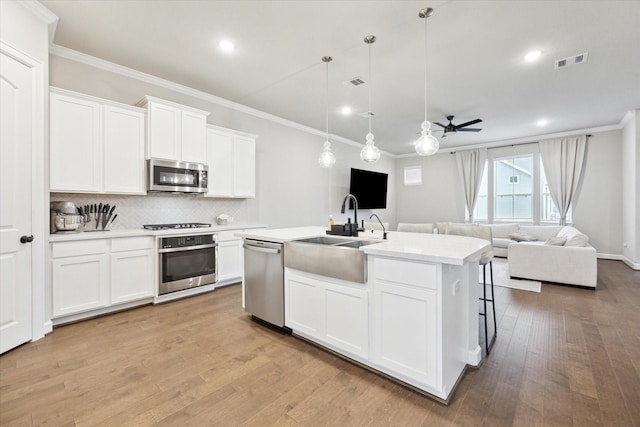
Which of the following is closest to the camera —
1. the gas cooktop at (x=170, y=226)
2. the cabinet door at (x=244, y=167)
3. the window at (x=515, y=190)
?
the gas cooktop at (x=170, y=226)

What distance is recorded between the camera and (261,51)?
320 cm

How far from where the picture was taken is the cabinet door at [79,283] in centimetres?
282

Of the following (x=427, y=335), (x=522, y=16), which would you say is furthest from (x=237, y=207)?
(x=522, y=16)

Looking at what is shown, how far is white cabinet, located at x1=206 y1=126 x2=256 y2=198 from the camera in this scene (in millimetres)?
4266

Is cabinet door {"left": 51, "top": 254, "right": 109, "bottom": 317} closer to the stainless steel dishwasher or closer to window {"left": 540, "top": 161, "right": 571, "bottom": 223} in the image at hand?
the stainless steel dishwasher

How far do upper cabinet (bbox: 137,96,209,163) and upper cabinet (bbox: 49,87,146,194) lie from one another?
13 centimetres

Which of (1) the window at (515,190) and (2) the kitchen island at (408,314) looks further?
(1) the window at (515,190)

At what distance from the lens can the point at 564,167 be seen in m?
6.57

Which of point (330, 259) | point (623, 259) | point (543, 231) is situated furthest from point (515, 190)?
point (330, 259)

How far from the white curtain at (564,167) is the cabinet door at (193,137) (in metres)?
7.56

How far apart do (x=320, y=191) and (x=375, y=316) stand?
476 cm

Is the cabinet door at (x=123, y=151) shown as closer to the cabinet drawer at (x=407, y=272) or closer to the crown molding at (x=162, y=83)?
the crown molding at (x=162, y=83)

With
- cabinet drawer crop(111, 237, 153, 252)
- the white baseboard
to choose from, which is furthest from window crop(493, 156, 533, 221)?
cabinet drawer crop(111, 237, 153, 252)

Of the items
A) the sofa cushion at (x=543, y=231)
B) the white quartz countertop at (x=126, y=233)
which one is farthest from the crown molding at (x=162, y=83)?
the sofa cushion at (x=543, y=231)
